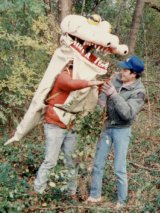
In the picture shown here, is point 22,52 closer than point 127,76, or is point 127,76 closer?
point 127,76

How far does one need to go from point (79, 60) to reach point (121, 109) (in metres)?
0.75

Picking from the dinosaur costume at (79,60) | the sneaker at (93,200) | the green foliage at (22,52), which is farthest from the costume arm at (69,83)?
the green foliage at (22,52)

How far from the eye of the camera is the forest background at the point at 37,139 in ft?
17.6

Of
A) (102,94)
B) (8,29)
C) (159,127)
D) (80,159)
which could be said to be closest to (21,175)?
(80,159)

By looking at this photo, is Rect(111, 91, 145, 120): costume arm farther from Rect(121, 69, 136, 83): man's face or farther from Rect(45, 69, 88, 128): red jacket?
Rect(45, 69, 88, 128): red jacket

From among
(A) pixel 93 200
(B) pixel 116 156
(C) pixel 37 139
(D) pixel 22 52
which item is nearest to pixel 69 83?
(B) pixel 116 156

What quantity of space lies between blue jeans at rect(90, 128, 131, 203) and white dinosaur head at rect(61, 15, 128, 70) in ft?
2.75

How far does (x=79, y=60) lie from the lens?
5.34m

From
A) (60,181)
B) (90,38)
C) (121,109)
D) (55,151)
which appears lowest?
(60,181)

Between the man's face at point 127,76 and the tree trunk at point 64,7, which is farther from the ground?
the man's face at point 127,76

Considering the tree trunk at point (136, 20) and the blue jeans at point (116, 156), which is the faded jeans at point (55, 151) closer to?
the blue jeans at point (116, 156)

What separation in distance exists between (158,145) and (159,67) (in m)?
8.22

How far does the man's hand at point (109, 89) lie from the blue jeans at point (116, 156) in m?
0.57

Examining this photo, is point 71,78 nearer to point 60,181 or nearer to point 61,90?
point 61,90
